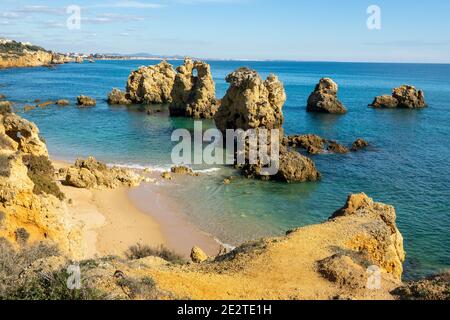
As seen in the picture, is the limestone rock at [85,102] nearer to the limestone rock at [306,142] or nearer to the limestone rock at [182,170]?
the limestone rock at [306,142]

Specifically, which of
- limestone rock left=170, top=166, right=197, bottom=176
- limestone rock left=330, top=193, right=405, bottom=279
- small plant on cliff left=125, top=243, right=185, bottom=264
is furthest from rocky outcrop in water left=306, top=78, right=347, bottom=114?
small plant on cliff left=125, top=243, right=185, bottom=264

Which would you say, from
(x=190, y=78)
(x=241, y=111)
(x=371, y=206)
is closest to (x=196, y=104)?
(x=190, y=78)

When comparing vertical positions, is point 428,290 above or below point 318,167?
above

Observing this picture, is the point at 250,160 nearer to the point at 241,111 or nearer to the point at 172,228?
the point at 241,111

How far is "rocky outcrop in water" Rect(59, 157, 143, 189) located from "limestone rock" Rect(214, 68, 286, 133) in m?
15.9

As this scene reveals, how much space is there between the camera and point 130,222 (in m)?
27.1

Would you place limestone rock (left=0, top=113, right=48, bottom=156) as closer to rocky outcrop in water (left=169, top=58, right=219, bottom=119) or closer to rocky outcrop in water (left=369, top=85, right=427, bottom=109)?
rocky outcrop in water (left=169, top=58, right=219, bottom=119)

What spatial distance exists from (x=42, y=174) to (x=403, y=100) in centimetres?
7827

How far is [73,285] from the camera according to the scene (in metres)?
10.5

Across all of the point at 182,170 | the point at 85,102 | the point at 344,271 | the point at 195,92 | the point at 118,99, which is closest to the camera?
the point at 344,271

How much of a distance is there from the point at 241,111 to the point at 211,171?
10970mm

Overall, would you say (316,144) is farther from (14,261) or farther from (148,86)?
(148,86)

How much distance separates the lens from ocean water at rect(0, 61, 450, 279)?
2756cm

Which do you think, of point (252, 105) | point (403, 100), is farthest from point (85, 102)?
point (403, 100)
